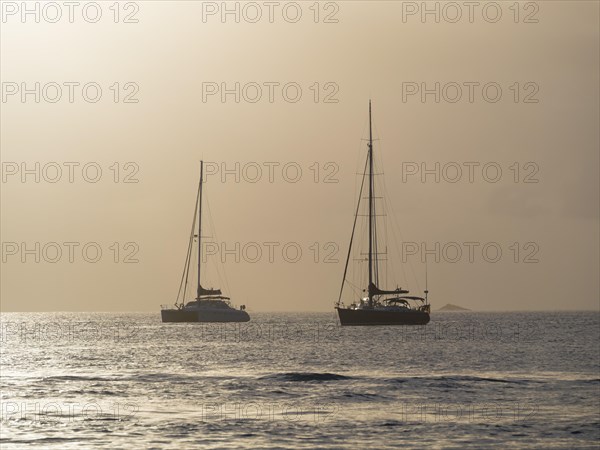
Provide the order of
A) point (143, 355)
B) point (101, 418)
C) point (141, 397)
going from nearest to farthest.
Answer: point (101, 418) < point (141, 397) < point (143, 355)

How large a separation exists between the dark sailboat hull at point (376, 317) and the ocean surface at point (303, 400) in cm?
3102

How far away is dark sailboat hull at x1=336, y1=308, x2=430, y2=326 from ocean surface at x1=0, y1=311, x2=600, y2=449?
Result: 31.0 meters

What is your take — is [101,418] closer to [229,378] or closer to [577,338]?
[229,378]

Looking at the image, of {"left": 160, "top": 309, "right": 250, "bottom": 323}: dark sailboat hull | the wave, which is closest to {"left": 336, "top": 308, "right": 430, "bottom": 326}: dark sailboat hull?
{"left": 160, "top": 309, "right": 250, "bottom": 323}: dark sailboat hull

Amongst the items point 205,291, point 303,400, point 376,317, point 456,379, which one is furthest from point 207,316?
point 303,400

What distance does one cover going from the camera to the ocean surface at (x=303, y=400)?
46281mm

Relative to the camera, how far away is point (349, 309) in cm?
14438

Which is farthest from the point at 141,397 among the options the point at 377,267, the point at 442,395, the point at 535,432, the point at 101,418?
the point at 377,267

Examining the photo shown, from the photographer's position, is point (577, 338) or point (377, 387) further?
point (577, 338)

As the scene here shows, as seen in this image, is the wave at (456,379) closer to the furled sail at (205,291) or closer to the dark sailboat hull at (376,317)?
the dark sailboat hull at (376,317)

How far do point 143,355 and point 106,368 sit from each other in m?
19.1

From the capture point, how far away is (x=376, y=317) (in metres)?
141

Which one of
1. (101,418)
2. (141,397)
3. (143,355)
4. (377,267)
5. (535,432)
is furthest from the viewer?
Result: (377,267)

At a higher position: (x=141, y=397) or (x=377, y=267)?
(x=377, y=267)
